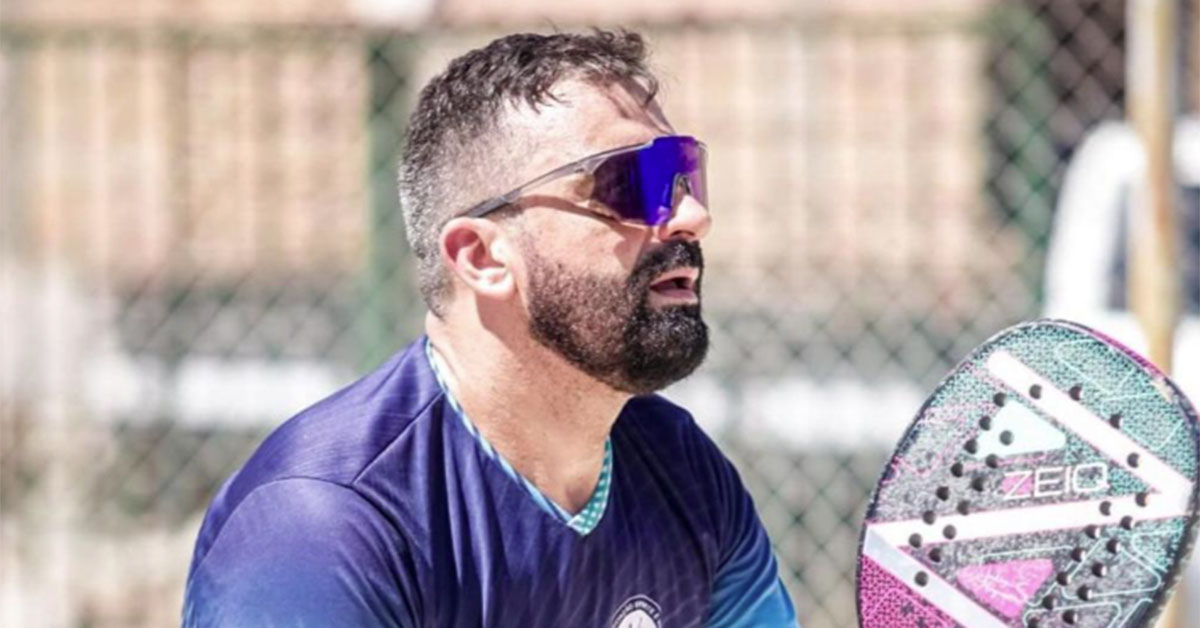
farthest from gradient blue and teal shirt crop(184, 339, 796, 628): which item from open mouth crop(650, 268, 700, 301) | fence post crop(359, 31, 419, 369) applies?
fence post crop(359, 31, 419, 369)

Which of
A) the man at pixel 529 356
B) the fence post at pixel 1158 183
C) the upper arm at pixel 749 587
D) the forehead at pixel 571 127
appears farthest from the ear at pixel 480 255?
the fence post at pixel 1158 183

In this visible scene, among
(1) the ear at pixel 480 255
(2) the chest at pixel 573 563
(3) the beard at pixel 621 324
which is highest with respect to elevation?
(1) the ear at pixel 480 255

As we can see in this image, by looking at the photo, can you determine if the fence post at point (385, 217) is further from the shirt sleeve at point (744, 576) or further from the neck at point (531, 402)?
the neck at point (531, 402)

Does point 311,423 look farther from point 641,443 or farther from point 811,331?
point 811,331

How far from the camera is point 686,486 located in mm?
3510

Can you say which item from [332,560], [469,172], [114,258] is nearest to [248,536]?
[332,560]

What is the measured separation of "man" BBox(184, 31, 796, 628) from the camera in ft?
10.2

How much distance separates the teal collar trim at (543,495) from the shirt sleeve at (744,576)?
0.95 ft

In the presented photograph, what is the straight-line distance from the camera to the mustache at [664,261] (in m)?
3.24

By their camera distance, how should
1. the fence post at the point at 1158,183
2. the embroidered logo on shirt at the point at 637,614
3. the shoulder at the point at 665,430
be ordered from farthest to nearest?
the fence post at the point at 1158,183 → the shoulder at the point at 665,430 → the embroidered logo on shirt at the point at 637,614

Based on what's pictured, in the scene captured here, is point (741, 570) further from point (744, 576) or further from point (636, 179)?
point (636, 179)

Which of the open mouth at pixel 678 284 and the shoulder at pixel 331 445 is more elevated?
the open mouth at pixel 678 284

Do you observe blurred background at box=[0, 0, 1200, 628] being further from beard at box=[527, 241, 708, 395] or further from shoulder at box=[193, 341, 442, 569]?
shoulder at box=[193, 341, 442, 569]

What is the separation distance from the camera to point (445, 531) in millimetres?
3098
